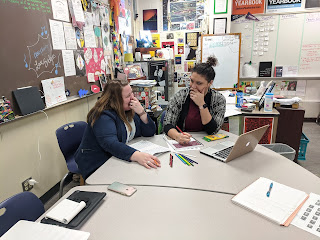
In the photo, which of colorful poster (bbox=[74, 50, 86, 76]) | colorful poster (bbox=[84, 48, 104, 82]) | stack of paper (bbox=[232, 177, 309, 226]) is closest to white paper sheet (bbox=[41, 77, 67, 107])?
colorful poster (bbox=[74, 50, 86, 76])

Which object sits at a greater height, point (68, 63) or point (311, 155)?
point (68, 63)

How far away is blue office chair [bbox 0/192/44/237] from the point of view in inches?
37.9

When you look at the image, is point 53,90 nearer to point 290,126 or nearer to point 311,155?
point 290,126

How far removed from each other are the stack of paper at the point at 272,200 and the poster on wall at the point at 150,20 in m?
4.32

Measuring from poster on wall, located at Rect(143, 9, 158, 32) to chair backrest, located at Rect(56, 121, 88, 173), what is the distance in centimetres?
330

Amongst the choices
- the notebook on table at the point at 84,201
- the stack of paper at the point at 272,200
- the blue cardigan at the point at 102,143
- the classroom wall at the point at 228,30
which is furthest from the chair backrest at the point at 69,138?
the classroom wall at the point at 228,30

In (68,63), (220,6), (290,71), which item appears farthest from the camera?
(290,71)

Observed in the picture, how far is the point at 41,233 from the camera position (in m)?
0.81

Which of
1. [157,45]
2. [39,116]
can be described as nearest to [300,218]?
[39,116]

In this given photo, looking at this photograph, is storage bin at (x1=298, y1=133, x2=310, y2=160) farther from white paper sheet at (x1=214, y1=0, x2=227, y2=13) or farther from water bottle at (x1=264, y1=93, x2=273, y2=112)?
white paper sheet at (x1=214, y1=0, x2=227, y2=13)

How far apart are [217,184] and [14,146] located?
64.1 inches

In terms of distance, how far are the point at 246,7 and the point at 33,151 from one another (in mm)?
4386

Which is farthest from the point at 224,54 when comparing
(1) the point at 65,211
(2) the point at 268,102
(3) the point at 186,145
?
(1) the point at 65,211

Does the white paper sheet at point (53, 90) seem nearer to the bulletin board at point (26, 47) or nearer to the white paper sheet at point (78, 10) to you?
the bulletin board at point (26, 47)
